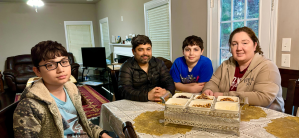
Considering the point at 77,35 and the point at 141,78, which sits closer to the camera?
the point at 141,78

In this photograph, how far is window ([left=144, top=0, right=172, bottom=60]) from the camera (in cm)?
331

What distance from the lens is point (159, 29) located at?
356 cm

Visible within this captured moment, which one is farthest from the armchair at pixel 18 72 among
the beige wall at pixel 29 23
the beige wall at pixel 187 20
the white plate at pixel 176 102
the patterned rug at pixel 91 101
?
the white plate at pixel 176 102

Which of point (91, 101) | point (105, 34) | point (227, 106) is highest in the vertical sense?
point (105, 34)

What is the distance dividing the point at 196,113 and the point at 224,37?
1.72 metres

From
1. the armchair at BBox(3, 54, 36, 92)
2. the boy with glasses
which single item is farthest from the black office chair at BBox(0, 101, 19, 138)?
the armchair at BBox(3, 54, 36, 92)

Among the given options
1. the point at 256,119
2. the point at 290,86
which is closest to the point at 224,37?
the point at 290,86

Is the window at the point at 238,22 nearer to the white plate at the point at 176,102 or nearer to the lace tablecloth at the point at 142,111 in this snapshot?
the lace tablecloth at the point at 142,111

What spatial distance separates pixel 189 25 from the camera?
9.22 feet

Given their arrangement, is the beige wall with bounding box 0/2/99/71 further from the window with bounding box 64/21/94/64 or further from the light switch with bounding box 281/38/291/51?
the light switch with bounding box 281/38/291/51

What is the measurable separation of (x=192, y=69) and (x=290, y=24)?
96 centimetres

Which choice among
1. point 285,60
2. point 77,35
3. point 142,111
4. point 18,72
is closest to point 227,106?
point 142,111

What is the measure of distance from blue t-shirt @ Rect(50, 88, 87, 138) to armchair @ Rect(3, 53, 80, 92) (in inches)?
172

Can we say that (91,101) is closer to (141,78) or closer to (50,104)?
(141,78)
